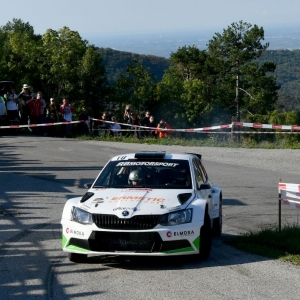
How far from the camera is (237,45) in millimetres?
80438

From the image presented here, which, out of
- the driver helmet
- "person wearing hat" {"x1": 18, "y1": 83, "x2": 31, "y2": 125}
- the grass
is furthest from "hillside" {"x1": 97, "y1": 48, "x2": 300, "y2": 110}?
the driver helmet

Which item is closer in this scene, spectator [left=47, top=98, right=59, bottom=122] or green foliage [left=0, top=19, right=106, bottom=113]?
spectator [left=47, top=98, right=59, bottom=122]

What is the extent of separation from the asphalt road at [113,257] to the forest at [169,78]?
23563 millimetres

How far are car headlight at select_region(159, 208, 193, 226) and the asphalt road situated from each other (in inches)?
22.3

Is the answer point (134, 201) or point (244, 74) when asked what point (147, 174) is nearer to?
point (134, 201)

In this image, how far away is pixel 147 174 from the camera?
1034 cm

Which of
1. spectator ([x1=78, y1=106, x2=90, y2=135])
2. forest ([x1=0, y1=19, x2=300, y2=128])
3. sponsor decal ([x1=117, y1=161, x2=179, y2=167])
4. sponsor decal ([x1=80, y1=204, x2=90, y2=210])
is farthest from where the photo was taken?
forest ([x1=0, y1=19, x2=300, y2=128])

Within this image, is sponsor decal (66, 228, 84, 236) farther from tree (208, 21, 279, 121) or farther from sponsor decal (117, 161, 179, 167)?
tree (208, 21, 279, 121)

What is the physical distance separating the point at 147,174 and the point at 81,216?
5.05 feet

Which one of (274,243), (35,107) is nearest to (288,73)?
(35,107)

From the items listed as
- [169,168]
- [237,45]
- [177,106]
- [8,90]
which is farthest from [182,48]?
[169,168]

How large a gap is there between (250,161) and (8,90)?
34.9 feet

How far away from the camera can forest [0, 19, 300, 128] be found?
149ft

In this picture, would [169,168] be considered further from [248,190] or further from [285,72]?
[285,72]
